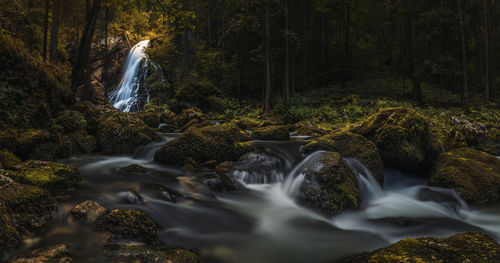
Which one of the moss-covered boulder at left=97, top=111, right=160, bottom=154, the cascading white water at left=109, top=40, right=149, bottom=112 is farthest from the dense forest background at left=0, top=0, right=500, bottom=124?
the moss-covered boulder at left=97, top=111, right=160, bottom=154

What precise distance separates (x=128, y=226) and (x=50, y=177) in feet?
7.01

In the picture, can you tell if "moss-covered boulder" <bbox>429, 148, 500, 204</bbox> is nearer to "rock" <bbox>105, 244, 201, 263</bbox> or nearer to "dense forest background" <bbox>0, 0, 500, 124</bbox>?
"rock" <bbox>105, 244, 201, 263</bbox>

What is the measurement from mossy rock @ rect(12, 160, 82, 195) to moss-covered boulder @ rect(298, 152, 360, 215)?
15.2 feet

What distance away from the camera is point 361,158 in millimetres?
7410

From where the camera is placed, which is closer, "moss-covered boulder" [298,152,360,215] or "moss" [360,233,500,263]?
"moss" [360,233,500,263]

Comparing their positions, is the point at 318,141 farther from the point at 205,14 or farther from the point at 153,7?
the point at 205,14

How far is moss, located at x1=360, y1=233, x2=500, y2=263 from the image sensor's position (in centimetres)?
279

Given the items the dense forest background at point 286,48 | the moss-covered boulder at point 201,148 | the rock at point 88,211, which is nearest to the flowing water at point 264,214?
the rock at point 88,211

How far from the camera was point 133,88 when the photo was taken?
88.8 feet

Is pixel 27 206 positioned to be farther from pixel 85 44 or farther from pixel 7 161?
pixel 85 44

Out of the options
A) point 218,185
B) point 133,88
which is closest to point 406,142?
point 218,185

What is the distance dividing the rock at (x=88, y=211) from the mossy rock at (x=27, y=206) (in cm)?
30

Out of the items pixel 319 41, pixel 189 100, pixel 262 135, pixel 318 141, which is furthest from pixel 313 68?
pixel 318 141

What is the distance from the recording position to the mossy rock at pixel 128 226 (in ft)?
12.0
